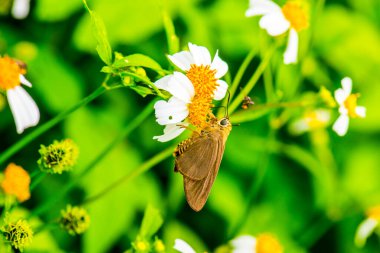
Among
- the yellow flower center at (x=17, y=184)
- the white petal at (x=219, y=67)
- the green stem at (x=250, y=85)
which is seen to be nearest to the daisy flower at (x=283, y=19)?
the green stem at (x=250, y=85)

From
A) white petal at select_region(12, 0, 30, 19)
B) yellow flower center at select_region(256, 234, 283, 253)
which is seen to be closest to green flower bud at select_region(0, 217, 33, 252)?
white petal at select_region(12, 0, 30, 19)

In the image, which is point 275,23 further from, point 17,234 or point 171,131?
point 17,234

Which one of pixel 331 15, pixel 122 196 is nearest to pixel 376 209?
pixel 331 15

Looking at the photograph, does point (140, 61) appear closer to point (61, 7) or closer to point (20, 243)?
point (20, 243)

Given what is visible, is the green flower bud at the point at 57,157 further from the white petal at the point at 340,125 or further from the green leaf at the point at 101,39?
the white petal at the point at 340,125

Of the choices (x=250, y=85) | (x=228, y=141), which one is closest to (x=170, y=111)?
(x=250, y=85)
